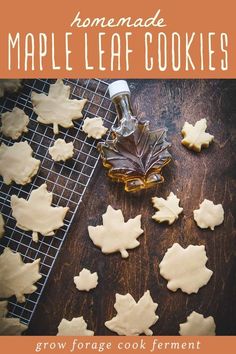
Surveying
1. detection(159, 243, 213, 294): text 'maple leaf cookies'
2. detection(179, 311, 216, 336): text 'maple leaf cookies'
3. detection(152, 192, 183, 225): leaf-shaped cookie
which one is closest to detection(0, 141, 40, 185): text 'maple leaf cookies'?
detection(152, 192, 183, 225): leaf-shaped cookie

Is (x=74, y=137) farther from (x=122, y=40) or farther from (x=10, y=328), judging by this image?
(x=10, y=328)

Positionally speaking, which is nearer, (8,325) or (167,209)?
(8,325)

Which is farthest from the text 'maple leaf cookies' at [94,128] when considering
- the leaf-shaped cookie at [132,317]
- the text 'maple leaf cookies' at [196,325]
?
the text 'maple leaf cookies' at [196,325]

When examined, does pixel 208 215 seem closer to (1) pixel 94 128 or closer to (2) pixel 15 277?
(1) pixel 94 128

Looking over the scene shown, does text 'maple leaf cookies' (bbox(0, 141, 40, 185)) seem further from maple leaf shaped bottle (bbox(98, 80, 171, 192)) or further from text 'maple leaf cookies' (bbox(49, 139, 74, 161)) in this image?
maple leaf shaped bottle (bbox(98, 80, 171, 192))

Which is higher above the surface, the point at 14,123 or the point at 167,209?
the point at 14,123

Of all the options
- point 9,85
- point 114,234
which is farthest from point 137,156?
point 9,85
